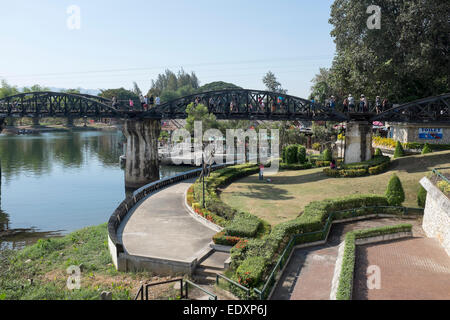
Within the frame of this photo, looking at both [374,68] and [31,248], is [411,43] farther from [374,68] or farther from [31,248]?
[31,248]

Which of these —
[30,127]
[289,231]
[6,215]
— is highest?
[30,127]

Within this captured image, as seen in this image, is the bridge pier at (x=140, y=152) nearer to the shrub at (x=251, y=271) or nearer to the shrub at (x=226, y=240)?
the shrub at (x=226, y=240)

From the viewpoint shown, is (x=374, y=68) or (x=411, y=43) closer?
(x=411, y=43)

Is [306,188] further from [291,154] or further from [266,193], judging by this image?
[291,154]

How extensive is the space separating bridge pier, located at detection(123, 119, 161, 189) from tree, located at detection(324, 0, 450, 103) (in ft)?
99.8

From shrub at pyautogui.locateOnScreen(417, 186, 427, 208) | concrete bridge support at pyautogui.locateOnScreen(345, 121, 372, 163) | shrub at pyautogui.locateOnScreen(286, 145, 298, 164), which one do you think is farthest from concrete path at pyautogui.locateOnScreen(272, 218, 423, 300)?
shrub at pyautogui.locateOnScreen(286, 145, 298, 164)

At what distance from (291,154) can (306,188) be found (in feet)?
A: 48.8

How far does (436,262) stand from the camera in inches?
Answer: 710

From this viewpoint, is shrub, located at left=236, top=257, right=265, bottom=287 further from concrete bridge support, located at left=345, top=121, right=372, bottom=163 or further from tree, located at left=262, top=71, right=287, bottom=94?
tree, located at left=262, top=71, right=287, bottom=94

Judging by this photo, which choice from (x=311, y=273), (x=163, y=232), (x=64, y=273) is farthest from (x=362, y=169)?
(x=64, y=273)

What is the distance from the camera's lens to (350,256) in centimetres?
1722

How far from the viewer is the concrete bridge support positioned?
149 ft
